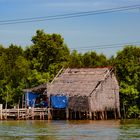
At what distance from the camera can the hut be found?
64875mm

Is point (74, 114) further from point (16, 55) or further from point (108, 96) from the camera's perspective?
point (16, 55)

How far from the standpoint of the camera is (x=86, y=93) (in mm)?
64562

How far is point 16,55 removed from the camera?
82562 mm

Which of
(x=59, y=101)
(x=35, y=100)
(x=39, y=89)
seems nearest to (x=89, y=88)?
(x=59, y=101)

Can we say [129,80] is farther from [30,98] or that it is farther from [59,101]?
[30,98]

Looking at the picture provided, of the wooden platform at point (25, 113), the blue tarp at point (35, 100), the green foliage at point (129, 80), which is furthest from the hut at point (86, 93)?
the blue tarp at point (35, 100)

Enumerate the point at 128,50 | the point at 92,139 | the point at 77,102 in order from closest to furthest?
the point at 92,139, the point at 77,102, the point at 128,50

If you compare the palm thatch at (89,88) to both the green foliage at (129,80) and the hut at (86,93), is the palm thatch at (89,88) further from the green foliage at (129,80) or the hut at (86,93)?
the green foliage at (129,80)

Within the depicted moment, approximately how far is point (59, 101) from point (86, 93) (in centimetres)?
361

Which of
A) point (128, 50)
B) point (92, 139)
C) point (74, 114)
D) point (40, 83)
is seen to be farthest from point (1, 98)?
point (92, 139)

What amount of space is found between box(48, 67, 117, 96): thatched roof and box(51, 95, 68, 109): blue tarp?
48 cm

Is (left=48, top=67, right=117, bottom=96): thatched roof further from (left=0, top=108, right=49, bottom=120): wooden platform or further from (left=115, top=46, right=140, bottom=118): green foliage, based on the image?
(left=115, top=46, right=140, bottom=118): green foliage

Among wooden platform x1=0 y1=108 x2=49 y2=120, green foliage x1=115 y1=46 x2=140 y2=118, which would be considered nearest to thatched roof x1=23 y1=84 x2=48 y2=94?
wooden platform x1=0 y1=108 x2=49 y2=120

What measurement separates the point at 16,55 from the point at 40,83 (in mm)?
12361
